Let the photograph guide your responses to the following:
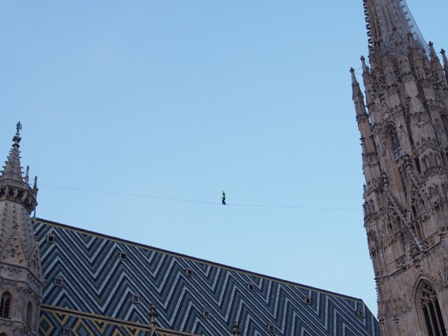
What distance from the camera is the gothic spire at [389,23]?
121ft

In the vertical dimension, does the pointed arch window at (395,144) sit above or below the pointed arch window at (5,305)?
above

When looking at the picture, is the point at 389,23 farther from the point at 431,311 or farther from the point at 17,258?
the point at 17,258

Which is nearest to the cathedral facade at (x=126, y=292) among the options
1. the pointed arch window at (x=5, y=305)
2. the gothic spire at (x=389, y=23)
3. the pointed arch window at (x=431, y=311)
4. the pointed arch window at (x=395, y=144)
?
the pointed arch window at (x=5, y=305)

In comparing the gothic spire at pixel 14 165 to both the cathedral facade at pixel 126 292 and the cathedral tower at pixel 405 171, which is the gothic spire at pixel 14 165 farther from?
the cathedral tower at pixel 405 171

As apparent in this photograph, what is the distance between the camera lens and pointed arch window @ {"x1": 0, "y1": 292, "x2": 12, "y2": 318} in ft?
74.3

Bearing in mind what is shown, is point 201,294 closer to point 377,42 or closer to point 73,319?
point 73,319

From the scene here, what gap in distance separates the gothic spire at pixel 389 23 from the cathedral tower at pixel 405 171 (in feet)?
0.19

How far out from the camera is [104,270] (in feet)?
97.2

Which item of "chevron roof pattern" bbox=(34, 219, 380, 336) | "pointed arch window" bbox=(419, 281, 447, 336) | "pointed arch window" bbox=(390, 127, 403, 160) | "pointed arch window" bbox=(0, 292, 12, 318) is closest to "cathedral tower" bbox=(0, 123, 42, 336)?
"pointed arch window" bbox=(0, 292, 12, 318)

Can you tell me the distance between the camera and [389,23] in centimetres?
3791

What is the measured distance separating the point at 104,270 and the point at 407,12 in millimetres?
21438

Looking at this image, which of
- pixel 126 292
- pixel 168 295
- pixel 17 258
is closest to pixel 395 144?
pixel 168 295

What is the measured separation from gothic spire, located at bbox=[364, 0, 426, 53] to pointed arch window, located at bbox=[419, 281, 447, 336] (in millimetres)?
13402

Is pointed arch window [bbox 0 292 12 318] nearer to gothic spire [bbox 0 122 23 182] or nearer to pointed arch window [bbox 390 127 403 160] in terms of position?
gothic spire [bbox 0 122 23 182]
